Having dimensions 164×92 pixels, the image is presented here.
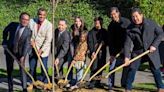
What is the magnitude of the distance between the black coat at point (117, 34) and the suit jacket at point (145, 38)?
1.52ft

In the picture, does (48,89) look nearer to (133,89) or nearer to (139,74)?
(133,89)

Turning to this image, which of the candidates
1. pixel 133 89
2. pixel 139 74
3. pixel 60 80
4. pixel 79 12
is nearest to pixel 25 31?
pixel 60 80

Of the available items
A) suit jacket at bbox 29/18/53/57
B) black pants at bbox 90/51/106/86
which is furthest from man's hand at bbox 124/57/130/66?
suit jacket at bbox 29/18/53/57

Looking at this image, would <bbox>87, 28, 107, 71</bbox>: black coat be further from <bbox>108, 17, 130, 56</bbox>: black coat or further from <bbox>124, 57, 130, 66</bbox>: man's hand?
<bbox>124, 57, 130, 66</bbox>: man's hand

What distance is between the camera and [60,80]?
1073 cm

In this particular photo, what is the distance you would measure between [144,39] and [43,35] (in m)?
2.39

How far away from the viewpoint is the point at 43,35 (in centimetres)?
1158

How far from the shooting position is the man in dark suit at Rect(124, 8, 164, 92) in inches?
406

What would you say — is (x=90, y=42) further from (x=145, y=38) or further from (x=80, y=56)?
(x=145, y=38)

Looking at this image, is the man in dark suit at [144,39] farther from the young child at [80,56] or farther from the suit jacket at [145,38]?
the young child at [80,56]

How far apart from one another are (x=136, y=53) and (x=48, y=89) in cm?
195

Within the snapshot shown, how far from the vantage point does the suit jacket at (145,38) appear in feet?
33.9

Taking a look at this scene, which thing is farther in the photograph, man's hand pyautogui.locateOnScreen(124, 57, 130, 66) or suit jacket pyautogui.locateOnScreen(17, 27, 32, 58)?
suit jacket pyautogui.locateOnScreen(17, 27, 32, 58)

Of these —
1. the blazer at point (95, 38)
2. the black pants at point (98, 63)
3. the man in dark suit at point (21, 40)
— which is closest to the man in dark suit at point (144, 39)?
the blazer at point (95, 38)
